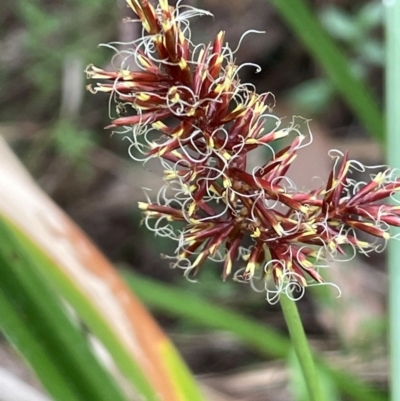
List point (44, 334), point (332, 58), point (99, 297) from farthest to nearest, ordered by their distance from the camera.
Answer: point (332, 58) → point (99, 297) → point (44, 334)

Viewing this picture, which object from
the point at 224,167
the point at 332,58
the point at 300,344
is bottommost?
the point at 300,344

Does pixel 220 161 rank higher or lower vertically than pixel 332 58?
lower

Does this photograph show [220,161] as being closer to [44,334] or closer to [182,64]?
[182,64]

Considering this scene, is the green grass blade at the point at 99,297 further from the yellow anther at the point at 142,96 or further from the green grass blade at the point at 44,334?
the yellow anther at the point at 142,96

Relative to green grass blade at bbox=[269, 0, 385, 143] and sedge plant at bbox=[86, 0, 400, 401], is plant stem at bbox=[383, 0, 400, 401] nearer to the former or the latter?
sedge plant at bbox=[86, 0, 400, 401]

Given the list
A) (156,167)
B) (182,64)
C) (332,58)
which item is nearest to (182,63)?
(182,64)

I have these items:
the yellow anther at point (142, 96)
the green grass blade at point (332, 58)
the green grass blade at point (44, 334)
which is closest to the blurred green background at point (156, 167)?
the green grass blade at point (332, 58)

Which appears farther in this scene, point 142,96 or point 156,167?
point 156,167
